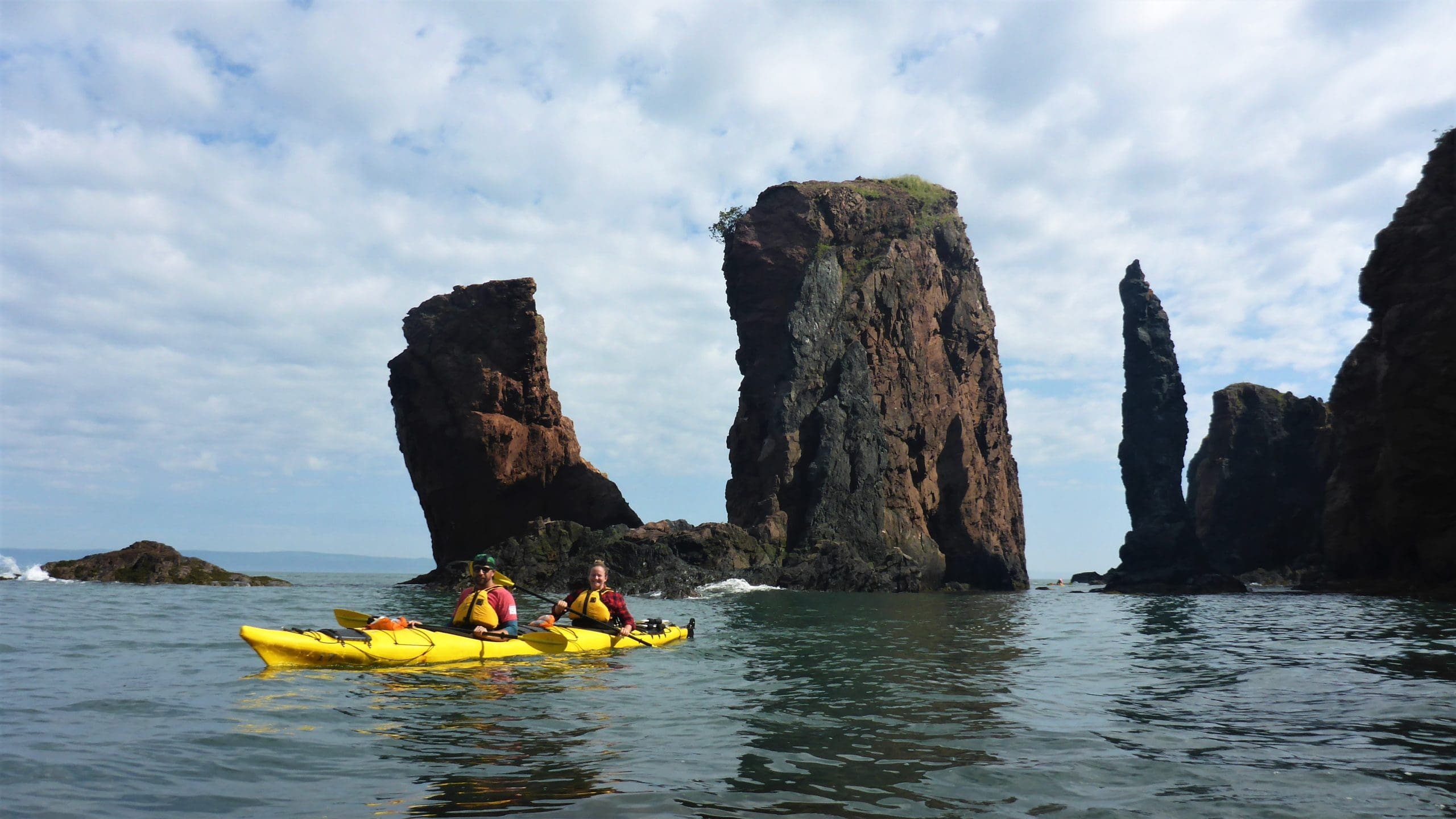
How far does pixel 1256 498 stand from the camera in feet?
243

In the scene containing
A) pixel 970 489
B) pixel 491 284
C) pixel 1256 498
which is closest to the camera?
pixel 491 284

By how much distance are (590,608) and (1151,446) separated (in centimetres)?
6594

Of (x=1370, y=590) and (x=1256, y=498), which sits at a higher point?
(x=1256, y=498)

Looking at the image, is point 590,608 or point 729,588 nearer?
point 590,608

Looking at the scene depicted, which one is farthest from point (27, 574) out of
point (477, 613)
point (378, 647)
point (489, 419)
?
point (378, 647)

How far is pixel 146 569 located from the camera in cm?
3934

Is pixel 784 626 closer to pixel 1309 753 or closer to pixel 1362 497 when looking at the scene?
pixel 1309 753

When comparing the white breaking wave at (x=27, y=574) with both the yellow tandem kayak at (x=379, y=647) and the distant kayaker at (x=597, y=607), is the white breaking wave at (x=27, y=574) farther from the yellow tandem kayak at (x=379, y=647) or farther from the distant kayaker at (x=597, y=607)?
the yellow tandem kayak at (x=379, y=647)

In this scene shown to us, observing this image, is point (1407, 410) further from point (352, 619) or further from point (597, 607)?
point (352, 619)

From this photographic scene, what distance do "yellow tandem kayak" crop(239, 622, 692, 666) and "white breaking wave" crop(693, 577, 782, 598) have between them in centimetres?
2456

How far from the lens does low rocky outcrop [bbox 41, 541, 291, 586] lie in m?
39.0

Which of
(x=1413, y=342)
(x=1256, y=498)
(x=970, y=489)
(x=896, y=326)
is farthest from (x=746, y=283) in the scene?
(x=1256, y=498)

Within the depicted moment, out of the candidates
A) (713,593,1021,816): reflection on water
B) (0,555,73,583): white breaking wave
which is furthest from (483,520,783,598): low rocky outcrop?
(713,593,1021,816): reflection on water

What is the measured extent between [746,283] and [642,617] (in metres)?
37.7
